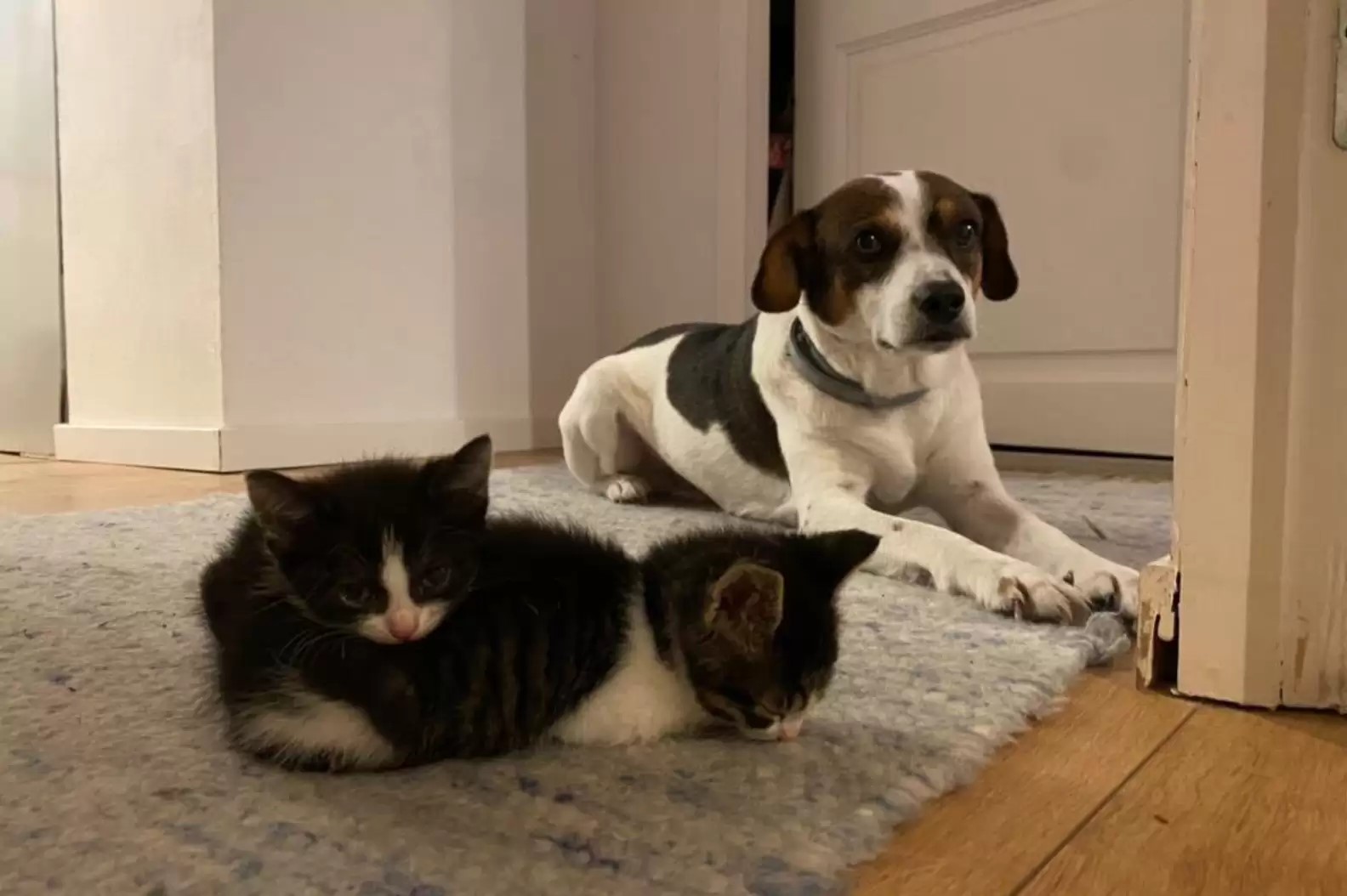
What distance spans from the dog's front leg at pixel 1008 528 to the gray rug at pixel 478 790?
0.48ft

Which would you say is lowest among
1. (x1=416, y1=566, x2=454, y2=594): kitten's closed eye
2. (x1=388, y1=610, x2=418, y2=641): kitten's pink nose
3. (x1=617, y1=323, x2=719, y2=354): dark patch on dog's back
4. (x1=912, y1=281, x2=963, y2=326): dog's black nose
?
(x1=388, y1=610, x2=418, y2=641): kitten's pink nose

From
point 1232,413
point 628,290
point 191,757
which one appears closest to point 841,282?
point 1232,413

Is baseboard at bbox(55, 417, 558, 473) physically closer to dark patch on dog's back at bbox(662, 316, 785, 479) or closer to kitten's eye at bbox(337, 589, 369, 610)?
dark patch on dog's back at bbox(662, 316, 785, 479)

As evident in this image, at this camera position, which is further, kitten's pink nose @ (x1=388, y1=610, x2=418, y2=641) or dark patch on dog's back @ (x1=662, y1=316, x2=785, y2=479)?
dark patch on dog's back @ (x1=662, y1=316, x2=785, y2=479)

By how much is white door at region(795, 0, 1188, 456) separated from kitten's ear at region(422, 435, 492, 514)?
2197mm

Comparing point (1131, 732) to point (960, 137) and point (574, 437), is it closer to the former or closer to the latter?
point (574, 437)

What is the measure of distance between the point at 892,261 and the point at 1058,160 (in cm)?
136

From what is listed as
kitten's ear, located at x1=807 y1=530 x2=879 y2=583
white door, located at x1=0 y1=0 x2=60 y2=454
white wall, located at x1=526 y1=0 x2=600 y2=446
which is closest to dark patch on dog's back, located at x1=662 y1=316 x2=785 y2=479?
kitten's ear, located at x1=807 y1=530 x2=879 y2=583

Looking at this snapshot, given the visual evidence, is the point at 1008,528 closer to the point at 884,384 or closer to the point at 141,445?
Result: the point at 884,384

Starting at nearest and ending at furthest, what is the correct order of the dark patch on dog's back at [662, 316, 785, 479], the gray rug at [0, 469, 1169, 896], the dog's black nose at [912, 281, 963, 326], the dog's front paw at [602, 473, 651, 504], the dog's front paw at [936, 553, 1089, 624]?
the gray rug at [0, 469, 1169, 896]
the dog's front paw at [936, 553, 1089, 624]
the dog's black nose at [912, 281, 963, 326]
the dark patch on dog's back at [662, 316, 785, 479]
the dog's front paw at [602, 473, 651, 504]

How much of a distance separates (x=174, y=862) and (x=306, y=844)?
69mm

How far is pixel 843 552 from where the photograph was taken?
86 centimetres

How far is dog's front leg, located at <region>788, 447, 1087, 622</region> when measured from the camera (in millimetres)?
1177

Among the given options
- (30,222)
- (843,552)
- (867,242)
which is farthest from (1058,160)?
(30,222)
